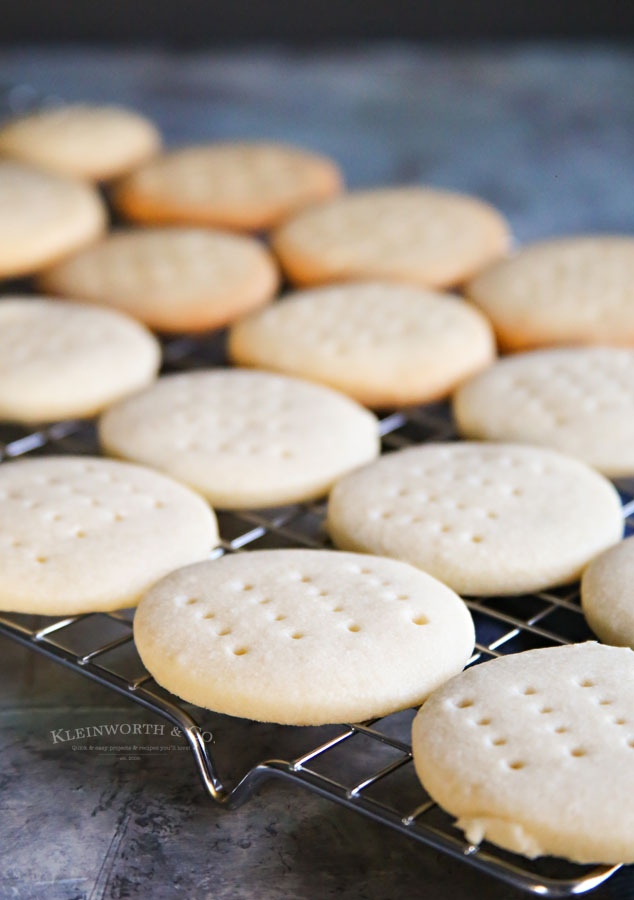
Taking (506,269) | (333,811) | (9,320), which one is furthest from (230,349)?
(333,811)

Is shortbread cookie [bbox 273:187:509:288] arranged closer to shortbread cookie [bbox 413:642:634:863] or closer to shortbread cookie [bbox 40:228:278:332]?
shortbread cookie [bbox 40:228:278:332]

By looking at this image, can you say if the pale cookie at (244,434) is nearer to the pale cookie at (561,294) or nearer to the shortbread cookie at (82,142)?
the pale cookie at (561,294)

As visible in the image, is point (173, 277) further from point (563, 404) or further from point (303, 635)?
point (303, 635)

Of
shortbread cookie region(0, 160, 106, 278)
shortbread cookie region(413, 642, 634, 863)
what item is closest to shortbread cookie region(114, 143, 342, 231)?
shortbread cookie region(0, 160, 106, 278)

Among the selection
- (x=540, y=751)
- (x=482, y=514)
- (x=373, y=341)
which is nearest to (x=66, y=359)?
(x=373, y=341)

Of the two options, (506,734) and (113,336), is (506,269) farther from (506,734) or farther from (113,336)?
(506,734)

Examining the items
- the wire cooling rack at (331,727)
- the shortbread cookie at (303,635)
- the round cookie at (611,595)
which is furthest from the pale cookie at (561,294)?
the shortbread cookie at (303,635)
